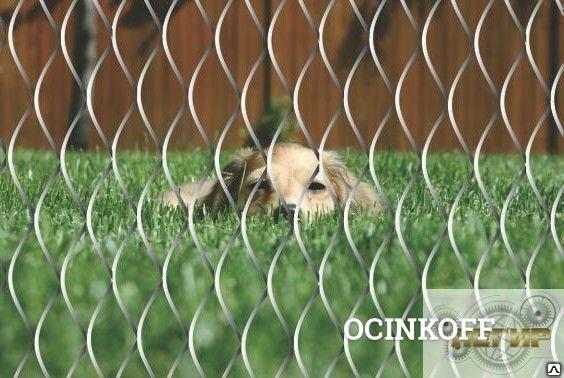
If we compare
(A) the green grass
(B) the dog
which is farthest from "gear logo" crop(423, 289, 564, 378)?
(B) the dog

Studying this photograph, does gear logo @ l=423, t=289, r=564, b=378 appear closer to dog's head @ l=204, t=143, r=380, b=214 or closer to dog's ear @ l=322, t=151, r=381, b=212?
dog's head @ l=204, t=143, r=380, b=214

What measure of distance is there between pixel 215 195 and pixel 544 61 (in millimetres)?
6785

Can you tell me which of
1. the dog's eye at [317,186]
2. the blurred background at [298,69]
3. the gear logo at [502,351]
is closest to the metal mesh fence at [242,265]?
the gear logo at [502,351]

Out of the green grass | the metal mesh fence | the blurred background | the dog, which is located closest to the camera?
the metal mesh fence

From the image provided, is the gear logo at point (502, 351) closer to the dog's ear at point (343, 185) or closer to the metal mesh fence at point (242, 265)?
the metal mesh fence at point (242, 265)

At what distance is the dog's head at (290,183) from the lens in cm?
457

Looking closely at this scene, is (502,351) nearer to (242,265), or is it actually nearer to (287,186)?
(242,265)

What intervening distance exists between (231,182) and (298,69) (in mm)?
5750

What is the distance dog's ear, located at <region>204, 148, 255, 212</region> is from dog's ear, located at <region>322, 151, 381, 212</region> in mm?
358

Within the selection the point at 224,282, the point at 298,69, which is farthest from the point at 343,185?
the point at 298,69

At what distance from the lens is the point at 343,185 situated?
4.92 meters

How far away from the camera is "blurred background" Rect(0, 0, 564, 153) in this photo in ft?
34.8

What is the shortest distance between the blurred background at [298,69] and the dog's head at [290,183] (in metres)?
5.26

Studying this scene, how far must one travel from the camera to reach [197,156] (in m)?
6.98
